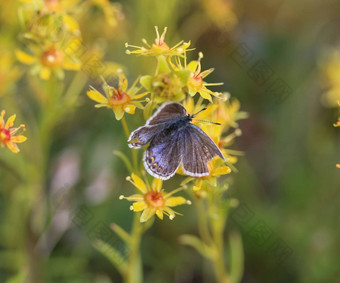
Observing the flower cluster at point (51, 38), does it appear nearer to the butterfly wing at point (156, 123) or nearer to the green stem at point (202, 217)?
the butterfly wing at point (156, 123)

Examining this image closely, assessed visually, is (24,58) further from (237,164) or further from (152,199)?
(237,164)

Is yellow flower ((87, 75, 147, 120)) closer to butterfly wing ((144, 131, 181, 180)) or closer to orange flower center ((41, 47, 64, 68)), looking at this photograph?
butterfly wing ((144, 131, 181, 180))

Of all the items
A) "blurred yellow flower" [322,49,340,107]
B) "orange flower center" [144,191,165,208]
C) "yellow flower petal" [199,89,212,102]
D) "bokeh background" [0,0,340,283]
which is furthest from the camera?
"blurred yellow flower" [322,49,340,107]

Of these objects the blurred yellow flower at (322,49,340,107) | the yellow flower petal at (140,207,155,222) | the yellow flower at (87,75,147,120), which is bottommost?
the yellow flower petal at (140,207,155,222)

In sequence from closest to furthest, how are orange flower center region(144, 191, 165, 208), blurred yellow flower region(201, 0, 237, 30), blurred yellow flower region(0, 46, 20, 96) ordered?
orange flower center region(144, 191, 165, 208), blurred yellow flower region(0, 46, 20, 96), blurred yellow flower region(201, 0, 237, 30)

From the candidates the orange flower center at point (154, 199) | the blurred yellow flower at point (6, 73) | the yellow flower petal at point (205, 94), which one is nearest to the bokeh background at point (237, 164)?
the blurred yellow flower at point (6, 73)

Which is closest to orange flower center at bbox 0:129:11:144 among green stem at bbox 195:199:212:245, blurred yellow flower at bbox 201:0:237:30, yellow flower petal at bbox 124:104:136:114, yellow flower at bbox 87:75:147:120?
yellow flower at bbox 87:75:147:120

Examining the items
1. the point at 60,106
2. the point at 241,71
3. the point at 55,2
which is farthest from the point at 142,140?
the point at 241,71
